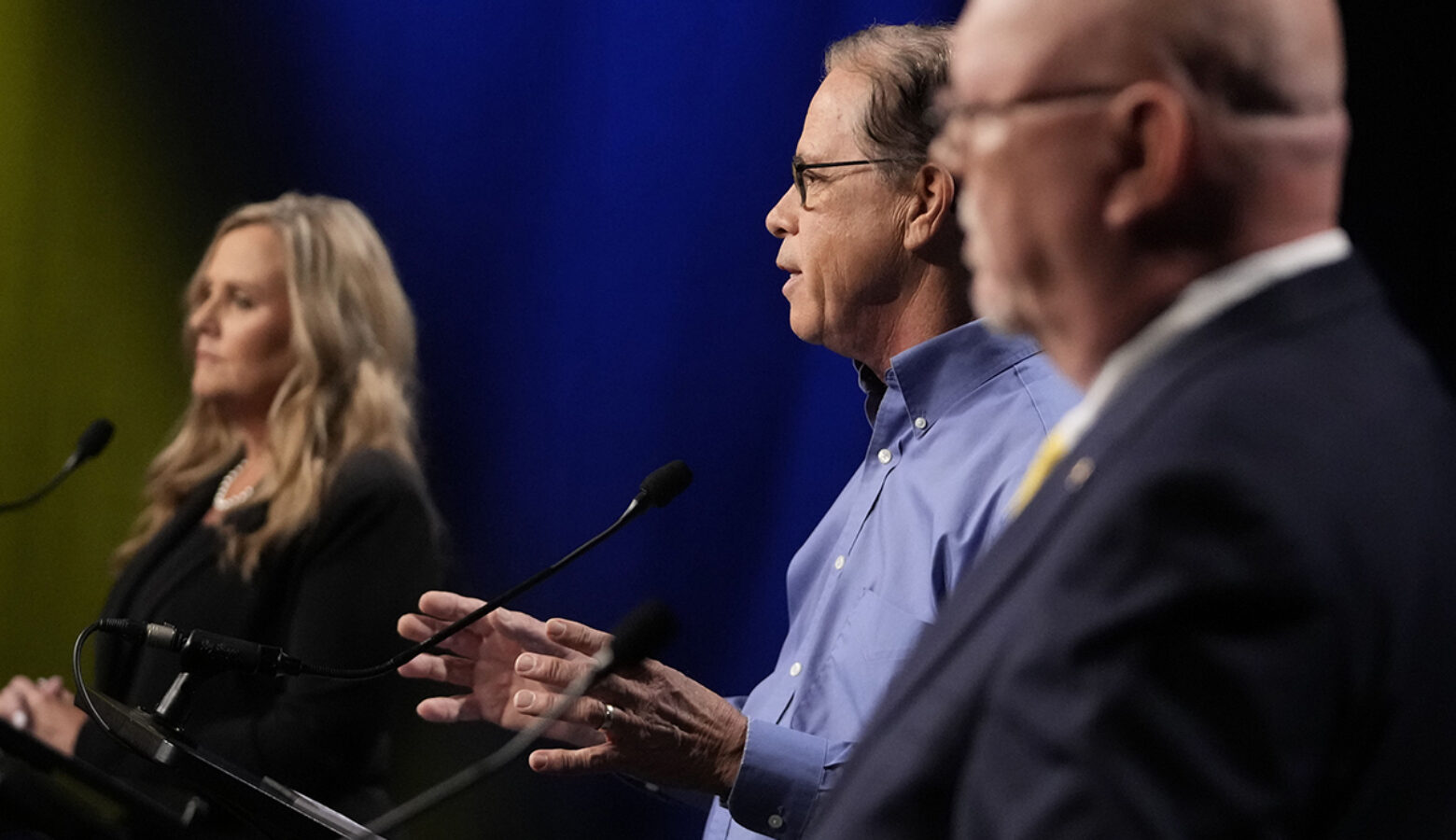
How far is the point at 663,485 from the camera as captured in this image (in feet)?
5.35

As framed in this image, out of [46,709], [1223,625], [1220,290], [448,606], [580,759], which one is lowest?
[46,709]

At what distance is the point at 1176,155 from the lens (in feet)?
2.36

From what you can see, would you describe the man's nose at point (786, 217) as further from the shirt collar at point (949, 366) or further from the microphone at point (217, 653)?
the microphone at point (217, 653)

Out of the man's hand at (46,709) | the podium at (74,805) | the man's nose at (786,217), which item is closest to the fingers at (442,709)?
the podium at (74,805)

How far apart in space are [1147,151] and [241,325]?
1967 mm

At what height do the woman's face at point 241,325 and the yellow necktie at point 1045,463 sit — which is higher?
the yellow necktie at point 1045,463

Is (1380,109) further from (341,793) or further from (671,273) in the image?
(341,793)

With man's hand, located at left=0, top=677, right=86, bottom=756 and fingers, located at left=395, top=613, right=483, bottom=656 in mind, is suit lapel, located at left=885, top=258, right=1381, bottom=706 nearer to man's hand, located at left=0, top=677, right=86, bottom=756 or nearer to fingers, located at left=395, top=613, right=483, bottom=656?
fingers, located at left=395, top=613, right=483, bottom=656

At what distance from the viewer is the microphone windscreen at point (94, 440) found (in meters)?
2.27

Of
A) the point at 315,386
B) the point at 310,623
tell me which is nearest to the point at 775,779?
the point at 310,623

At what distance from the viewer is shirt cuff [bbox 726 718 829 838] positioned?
146cm

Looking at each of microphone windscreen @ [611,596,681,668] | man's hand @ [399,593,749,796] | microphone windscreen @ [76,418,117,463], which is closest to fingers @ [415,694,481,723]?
man's hand @ [399,593,749,796]

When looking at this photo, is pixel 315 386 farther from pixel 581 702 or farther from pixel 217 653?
pixel 581 702

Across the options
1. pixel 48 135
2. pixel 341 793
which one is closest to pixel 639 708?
pixel 341 793
